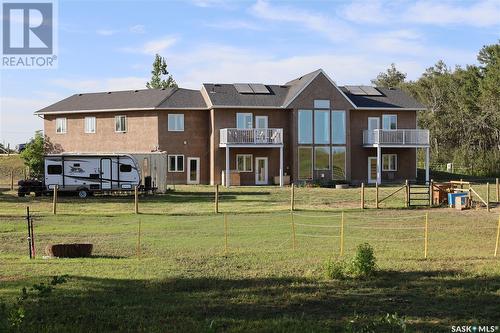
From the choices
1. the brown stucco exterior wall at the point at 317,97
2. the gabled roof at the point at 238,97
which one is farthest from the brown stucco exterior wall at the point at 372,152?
the gabled roof at the point at 238,97

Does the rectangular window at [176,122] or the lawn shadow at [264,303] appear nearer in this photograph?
the lawn shadow at [264,303]

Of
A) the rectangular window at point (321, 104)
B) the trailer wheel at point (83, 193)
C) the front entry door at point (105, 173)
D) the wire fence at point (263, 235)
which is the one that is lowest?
the wire fence at point (263, 235)

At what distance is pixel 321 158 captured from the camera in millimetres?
45781

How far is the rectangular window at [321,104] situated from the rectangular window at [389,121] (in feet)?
17.4

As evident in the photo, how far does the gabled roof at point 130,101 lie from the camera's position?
152 feet

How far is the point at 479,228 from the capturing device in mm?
21797

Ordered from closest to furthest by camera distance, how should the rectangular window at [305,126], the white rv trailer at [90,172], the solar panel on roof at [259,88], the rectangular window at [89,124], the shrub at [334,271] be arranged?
1. the shrub at [334,271]
2. the white rv trailer at [90,172]
3. the rectangular window at [305,126]
4. the solar panel on roof at [259,88]
5. the rectangular window at [89,124]

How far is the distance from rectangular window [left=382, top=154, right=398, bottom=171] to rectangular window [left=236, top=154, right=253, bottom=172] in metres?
10.8

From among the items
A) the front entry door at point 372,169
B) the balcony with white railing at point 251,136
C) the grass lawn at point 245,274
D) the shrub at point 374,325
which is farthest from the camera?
the front entry door at point 372,169

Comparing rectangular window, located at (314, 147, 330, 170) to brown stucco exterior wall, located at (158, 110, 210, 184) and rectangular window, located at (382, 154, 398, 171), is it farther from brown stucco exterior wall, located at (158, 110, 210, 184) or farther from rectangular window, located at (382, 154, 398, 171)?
brown stucco exterior wall, located at (158, 110, 210, 184)

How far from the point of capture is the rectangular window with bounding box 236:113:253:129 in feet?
149

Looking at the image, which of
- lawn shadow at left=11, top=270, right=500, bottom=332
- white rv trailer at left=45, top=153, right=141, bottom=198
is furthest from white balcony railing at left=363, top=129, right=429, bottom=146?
lawn shadow at left=11, top=270, right=500, bottom=332

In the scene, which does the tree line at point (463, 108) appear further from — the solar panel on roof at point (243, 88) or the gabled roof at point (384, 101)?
the solar panel on roof at point (243, 88)

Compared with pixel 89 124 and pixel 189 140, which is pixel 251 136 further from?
pixel 89 124
